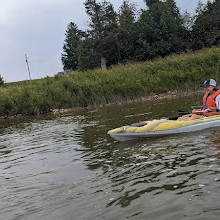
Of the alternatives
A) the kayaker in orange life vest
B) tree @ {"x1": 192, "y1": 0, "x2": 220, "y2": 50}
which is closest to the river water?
the kayaker in orange life vest

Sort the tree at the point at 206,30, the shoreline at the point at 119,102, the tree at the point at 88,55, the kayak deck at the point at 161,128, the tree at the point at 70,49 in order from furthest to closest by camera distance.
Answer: the tree at the point at 70,49 → the tree at the point at 88,55 → the tree at the point at 206,30 → the shoreline at the point at 119,102 → the kayak deck at the point at 161,128

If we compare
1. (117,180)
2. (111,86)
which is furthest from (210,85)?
(111,86)

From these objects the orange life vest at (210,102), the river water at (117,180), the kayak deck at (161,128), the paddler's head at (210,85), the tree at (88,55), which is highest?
the tree at (88,55)

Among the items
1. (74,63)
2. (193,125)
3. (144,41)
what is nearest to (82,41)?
(144,41)

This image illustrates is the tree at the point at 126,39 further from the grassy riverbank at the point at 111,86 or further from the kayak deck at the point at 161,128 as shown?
the kayak deck at the point at 161,128

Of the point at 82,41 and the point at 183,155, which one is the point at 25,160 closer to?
the point at 183,155

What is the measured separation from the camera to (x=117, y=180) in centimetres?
539

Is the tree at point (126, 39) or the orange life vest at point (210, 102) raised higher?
the tree at point (126, 39)

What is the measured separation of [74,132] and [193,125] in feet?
16.5

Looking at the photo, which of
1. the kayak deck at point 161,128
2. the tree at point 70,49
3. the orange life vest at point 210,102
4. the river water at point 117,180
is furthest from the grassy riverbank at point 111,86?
the tree at point 70,49

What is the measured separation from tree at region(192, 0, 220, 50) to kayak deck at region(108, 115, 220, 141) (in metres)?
33.8

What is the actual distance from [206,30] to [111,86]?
1015 inches

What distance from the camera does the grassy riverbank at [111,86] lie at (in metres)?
21.7

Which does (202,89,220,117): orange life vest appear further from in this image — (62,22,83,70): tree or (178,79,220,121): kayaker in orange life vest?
(62,22,83,70): tree
